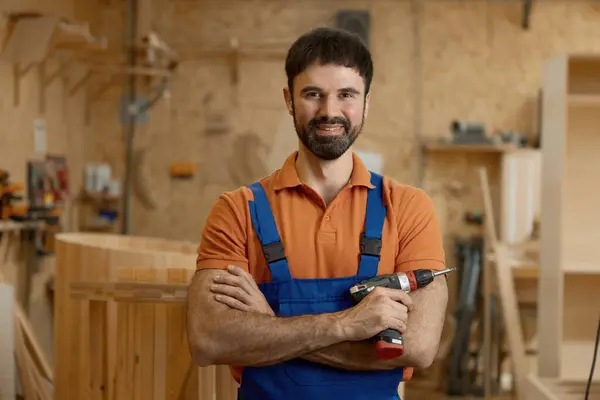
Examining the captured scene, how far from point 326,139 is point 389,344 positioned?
1.68ft

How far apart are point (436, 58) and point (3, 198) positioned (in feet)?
12.4

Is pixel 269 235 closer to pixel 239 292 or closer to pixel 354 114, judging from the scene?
pixel 239 292

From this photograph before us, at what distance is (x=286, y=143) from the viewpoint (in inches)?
241

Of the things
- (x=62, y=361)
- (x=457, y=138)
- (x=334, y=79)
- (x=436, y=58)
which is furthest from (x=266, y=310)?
(x=436, y=58)

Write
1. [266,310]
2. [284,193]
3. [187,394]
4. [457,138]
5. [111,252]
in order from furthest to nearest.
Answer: [457,138]
[111,252]
[187,394]
[284,193]
[266,310]

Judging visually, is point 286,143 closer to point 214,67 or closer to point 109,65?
point 214,67

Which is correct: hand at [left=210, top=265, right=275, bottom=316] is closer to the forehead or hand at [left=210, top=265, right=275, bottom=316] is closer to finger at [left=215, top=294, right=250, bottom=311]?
finger at [left=215, top=294, right=250, bottom=311]

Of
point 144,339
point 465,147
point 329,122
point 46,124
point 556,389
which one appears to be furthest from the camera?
point 465,147

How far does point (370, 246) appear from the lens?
173cm

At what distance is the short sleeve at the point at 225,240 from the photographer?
1.76 m

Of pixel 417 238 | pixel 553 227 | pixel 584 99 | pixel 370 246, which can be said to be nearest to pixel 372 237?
pixel 370 246

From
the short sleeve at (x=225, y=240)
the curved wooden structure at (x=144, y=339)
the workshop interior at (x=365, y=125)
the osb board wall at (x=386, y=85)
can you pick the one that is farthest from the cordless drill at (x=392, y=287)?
the osb board wall at (x=386, y=85)

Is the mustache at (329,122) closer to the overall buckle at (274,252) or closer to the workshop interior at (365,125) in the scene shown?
the overall buckle at (274,252)

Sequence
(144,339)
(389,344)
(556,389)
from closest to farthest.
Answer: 1. (389,344)
2. (144,339)
3. (556,389)
